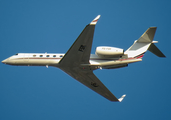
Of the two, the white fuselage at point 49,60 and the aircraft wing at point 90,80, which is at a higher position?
the white fuselage at point 49,60

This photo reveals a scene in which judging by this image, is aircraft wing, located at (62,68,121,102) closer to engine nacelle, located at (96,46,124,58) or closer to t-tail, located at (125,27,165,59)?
engine nacelle, located at (96,46,124,58)

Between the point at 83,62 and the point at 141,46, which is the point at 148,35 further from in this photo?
the point at 83,62

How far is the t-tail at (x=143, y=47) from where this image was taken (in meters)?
27.0

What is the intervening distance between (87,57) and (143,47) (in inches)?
249

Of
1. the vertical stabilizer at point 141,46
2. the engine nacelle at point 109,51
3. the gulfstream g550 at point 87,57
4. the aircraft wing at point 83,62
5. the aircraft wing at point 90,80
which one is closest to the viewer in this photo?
the aircraft wing at point 83,62

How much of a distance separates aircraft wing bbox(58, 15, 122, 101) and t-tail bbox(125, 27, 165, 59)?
4.80 metres

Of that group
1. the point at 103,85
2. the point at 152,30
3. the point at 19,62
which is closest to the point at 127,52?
the point at 152,30

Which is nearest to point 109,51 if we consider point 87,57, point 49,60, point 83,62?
point 87,57

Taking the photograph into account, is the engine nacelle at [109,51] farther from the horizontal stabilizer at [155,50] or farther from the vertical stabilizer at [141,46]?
the horizontal stabilizer at [155,50]

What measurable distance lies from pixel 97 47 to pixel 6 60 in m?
10.8

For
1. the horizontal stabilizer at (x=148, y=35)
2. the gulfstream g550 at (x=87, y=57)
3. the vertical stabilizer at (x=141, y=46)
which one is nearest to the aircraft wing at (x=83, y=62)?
the gulfstream g550 at (x=87, y=57)

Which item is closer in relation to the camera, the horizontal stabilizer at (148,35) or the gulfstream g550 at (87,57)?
the gulfstream g550 at (87,57)

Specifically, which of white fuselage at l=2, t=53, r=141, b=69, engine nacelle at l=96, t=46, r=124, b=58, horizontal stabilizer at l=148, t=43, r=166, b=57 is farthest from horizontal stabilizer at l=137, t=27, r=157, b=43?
engine nacelle at l=96, t=46, r=124, b=58

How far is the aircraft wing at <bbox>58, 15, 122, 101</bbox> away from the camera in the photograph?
23314 millimetres
